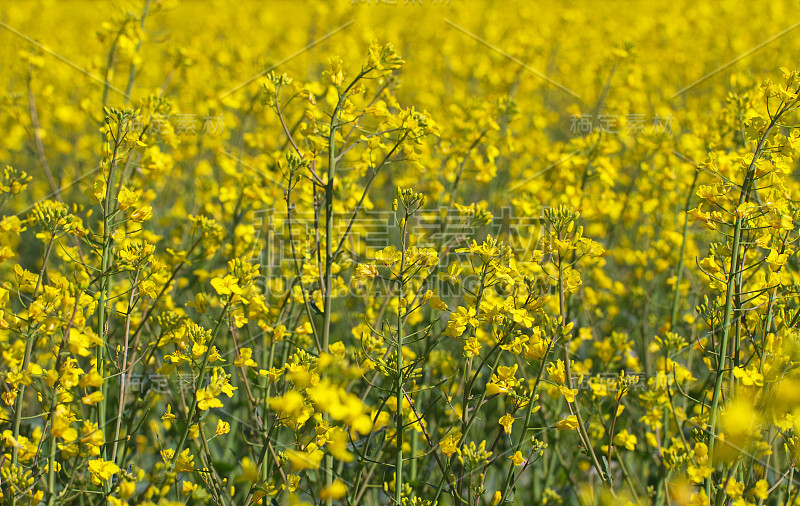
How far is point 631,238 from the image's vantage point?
16.9ft

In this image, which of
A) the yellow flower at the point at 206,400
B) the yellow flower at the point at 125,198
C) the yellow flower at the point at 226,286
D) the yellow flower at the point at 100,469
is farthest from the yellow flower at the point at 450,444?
the yellow flower at the point at 125,198

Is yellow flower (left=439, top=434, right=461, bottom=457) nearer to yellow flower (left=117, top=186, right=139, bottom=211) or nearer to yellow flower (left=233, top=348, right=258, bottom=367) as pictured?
yellow flower (left=233, top=348, right=258, bottom=367)

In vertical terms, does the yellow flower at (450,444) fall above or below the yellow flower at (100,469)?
above

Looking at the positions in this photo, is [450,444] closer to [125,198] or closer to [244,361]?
[244,361]

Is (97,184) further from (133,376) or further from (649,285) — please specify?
(649,285)

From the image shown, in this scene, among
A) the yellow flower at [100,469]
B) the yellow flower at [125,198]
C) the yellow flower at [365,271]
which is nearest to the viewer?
the yellow flower at [100,469]

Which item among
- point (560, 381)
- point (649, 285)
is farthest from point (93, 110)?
point (649, 285)

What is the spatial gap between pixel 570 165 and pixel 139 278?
224 centimetres

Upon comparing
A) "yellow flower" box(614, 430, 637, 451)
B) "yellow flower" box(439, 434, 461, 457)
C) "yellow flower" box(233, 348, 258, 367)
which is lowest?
"yellow flower" box(614, 430, 637, 451)

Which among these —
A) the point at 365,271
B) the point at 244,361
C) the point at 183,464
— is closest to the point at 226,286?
the point at 244,361

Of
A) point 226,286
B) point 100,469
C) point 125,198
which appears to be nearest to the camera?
point 100,469

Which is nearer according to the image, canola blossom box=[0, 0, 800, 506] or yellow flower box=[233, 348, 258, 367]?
canola blossom box=[0, 0, 800, 506]

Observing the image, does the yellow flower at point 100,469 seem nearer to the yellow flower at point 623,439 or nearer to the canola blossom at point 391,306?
the canola blossom at point 391,306

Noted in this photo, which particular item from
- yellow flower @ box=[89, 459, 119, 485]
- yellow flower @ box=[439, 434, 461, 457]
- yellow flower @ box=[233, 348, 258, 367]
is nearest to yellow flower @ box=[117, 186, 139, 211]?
yellow flower @ box=[233, 348, 258, 367]
